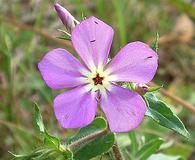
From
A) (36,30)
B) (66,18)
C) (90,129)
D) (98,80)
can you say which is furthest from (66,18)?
(36,30)

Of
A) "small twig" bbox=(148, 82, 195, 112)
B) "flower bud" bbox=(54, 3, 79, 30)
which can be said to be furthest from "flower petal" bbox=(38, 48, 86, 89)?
"small twig" bbox=(148, 82, 195, 112)

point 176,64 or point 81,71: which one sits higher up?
point 81,71

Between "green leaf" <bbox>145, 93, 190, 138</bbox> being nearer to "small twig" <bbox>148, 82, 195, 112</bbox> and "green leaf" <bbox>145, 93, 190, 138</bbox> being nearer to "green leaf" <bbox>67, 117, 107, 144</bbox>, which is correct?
"green leaf" <bbox>67, 117, 107, 144</bbox>

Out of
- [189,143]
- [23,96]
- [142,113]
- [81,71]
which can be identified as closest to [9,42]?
[23,96]

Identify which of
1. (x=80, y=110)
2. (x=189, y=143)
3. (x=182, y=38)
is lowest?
(x=189, y=143)

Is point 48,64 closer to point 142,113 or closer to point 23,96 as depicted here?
point 142,113

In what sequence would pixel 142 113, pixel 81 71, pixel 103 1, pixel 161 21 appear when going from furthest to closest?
pixel 161 21 < pixel 103 1 < pixel 81 71 < pixel 142 113

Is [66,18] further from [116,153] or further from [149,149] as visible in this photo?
[149,149]
